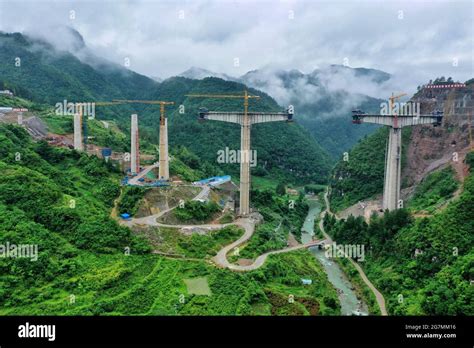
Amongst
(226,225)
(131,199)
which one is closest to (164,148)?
(131,199)

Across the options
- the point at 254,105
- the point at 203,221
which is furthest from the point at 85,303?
the point at 254,105

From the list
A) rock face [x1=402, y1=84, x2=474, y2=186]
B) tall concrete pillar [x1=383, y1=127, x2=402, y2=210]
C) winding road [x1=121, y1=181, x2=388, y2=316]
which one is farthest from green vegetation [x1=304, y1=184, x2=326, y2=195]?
tall concrete pillar [x1=383, y1=127, x2=402, y2=210]

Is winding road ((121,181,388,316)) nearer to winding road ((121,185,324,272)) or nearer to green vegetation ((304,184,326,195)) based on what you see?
winding road ((121,185,324,272))

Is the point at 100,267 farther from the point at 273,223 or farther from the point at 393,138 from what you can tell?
the point at 393,138

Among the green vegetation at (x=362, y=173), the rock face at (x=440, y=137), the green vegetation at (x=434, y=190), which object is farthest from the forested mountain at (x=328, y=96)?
the green vegetation at (x=434, y=190)
